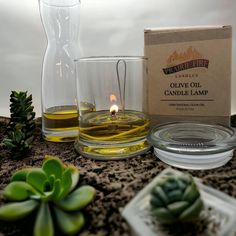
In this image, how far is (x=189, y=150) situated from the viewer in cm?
38

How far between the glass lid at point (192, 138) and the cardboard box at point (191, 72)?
0.12ft

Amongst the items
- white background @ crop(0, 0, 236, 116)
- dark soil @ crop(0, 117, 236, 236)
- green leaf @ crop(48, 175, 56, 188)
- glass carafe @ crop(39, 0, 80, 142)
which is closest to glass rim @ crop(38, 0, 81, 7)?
glass carafe @ crop(39, 0, 80, 142)

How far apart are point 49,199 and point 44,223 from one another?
0.09ft

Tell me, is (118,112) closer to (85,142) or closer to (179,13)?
(85,142)

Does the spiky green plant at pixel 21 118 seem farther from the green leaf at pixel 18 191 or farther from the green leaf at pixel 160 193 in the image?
the green leaf at pixel 160 193

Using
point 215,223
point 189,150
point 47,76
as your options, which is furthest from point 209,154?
point 47,76

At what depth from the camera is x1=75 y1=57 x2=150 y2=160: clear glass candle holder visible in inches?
17.1

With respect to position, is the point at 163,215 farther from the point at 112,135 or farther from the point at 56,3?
the point at 56,3

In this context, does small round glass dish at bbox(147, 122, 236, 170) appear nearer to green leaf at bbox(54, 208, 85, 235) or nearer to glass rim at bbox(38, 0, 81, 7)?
green leaf at bbox(54, 208, 85, 235)

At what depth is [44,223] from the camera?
0.27 metres

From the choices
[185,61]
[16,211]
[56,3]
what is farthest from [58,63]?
[16,211]

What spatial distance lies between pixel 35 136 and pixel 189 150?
1.02ft

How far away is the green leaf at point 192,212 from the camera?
0.24 meters

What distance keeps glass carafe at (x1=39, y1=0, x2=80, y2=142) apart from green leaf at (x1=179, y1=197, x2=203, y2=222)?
0.32m
